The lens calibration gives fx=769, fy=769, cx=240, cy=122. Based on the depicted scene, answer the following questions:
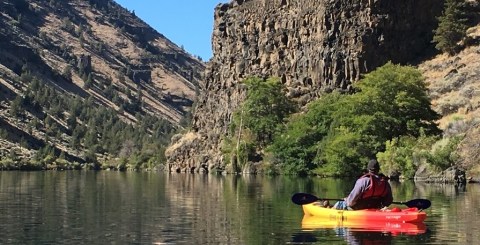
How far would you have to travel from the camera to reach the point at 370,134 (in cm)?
7988

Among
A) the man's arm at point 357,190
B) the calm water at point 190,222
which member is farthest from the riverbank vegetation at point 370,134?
the man's arm at point 357,190

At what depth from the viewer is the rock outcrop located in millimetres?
114125

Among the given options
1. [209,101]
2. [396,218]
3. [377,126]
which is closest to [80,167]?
[209,101]

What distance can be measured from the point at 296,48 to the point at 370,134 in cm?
4590

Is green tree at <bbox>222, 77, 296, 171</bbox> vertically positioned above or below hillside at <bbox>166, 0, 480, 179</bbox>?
below

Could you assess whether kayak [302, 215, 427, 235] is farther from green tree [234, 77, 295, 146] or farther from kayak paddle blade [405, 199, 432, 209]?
green tree [234, 77, 295, 146]

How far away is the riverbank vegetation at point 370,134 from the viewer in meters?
71.0

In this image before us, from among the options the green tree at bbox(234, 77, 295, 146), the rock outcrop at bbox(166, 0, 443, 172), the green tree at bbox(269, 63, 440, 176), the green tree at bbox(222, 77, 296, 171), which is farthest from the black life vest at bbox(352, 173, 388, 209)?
the green tree at bbox(234, 77, 295, 146)

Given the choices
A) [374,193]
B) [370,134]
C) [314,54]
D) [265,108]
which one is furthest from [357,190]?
[314,54]

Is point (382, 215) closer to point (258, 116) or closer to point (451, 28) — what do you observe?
point (451, 28)

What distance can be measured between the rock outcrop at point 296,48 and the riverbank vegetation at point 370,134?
35.7 feet

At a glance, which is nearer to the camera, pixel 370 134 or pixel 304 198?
pixel 304 198

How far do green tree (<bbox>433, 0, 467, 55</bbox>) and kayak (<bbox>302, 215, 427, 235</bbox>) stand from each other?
84.1 m

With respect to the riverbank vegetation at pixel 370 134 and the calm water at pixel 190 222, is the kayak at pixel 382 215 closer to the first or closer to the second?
the calm water at pixel 190 222
